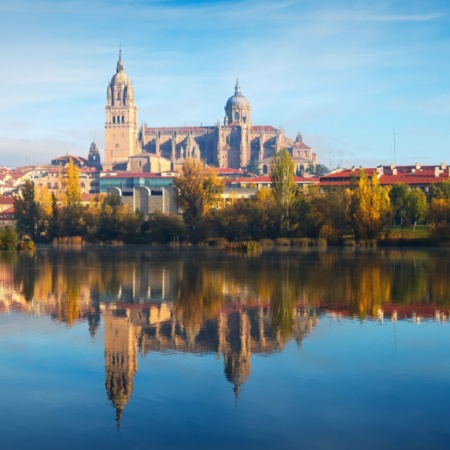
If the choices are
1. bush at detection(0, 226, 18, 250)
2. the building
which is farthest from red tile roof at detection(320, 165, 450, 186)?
bush at detection(0, 226, 18, 250)

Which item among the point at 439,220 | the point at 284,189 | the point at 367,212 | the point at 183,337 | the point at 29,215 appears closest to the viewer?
the point at 183,337

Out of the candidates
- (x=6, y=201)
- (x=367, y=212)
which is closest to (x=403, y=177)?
(x=367, y=212)

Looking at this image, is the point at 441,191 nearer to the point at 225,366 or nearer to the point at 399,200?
the point at 399,200

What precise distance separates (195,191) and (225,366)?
56.2 metres

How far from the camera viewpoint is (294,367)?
13.8 meters

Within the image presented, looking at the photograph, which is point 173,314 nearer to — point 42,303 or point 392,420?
point 42,303

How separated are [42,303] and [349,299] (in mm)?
9272

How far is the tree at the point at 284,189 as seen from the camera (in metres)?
65.8

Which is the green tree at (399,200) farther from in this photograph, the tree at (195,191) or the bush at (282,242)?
the tree at (195,191)

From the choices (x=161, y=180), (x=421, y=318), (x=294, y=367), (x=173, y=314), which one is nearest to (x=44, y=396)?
(x=294, y=367)

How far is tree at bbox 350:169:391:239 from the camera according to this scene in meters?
62.9

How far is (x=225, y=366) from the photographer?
13.8 metres

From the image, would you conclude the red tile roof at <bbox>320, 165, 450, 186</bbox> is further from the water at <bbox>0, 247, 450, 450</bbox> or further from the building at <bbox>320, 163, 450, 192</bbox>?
the water at <bbox>0, 247, 450, 450</bbox>

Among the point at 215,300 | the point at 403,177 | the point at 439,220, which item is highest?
the point at 403,177
